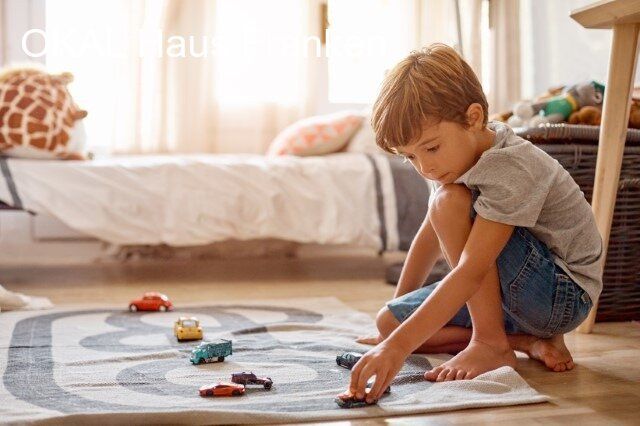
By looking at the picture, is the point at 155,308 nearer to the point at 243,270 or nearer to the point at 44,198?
the point at 44,198

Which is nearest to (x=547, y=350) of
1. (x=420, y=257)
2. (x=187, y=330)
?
(x=420, y=257)

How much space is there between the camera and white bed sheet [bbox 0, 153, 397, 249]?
89.4 inches

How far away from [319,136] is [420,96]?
148 centimetres

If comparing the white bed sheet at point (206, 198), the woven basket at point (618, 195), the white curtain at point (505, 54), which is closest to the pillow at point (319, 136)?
the white bed sheet at point (206, 198)

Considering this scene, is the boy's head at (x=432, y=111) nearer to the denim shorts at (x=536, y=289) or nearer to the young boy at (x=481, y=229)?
the young boy at (x=481, y=229)

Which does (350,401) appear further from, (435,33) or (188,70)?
(435,33)

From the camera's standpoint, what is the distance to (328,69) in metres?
3.28

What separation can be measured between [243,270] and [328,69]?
1.01 meters

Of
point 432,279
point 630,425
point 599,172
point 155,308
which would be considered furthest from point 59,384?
point 432,279

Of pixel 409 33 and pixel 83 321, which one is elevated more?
pixel 409 33

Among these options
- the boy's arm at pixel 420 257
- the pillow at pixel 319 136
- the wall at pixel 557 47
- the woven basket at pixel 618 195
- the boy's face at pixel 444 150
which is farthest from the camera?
the wall at pixel 557 47

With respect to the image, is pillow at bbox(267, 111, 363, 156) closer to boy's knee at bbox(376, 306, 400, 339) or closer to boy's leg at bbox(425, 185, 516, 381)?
boy's knee at bbox(376, 306, 400, 339)

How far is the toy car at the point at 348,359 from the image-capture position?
4.27 feet

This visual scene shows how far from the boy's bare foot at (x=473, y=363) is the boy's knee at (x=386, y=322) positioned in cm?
17
